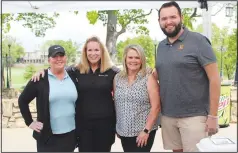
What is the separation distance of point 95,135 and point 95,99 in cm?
28

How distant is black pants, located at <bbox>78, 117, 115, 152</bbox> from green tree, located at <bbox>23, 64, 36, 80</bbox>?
5057 mm

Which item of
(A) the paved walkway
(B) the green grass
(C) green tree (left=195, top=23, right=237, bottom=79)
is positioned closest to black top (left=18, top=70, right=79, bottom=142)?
(A) the paved walkway

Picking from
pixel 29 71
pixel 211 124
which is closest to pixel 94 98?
pixel 211 124

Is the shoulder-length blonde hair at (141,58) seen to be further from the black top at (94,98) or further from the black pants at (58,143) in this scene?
the black pants at (58,143)

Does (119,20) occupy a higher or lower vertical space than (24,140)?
higher

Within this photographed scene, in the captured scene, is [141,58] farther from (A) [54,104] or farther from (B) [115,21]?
(B) [115,21]

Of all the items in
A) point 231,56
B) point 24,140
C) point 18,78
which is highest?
point 231,56

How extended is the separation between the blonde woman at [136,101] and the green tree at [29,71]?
5194mm

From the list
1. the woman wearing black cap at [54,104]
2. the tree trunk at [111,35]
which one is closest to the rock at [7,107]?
the tree trunk at [111,35]

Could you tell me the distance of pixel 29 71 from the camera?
7.34 metres

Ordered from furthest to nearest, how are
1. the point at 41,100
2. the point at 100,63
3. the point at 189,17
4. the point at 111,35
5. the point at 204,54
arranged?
the point at 189,17
the point at 111,35
the point at 100,63
the point at 41,100
the point at 204,54

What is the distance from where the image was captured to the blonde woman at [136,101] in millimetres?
2336

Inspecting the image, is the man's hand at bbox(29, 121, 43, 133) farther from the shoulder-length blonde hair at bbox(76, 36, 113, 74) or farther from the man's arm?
the man's arm

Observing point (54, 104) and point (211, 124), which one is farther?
point (54, 104)
